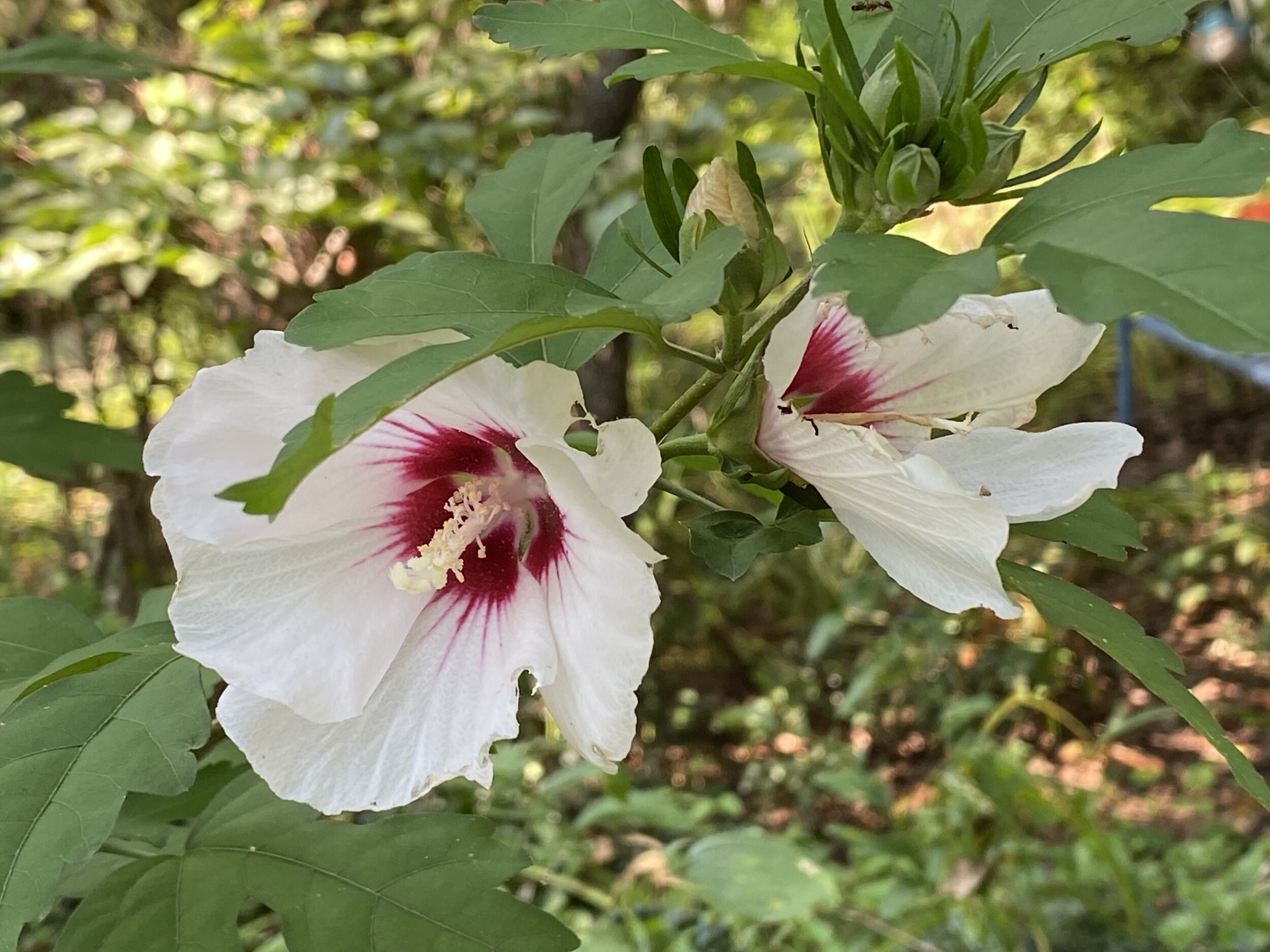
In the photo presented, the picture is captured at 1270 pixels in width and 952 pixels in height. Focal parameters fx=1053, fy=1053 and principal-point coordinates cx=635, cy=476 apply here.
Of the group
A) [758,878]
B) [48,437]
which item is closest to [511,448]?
[48,437]

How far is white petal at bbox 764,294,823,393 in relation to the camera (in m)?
0.52

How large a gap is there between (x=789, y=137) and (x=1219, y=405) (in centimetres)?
288

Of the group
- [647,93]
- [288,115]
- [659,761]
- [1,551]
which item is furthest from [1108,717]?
[1,551]

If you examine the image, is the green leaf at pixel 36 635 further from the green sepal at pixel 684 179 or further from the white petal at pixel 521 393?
the green sepal at pixel 684 179

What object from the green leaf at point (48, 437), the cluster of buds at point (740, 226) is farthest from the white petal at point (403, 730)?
the green leaf at point (48, 437)

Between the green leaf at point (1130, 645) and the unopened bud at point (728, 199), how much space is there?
0.23 meters

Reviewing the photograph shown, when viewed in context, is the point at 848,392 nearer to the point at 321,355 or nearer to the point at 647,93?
the point at 321,355

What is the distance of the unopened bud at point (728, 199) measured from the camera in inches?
20.8

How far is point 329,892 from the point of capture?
68 cm

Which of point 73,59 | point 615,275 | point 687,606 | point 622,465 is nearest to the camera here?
point 622,465

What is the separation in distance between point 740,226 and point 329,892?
494 millimetres

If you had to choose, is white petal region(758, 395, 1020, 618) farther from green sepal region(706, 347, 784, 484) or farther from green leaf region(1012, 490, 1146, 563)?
green leaf region(1012, 490, 1146, 563)

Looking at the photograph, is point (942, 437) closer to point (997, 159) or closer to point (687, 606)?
point (997, 159)

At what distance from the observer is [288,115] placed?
2.39 meters
